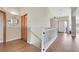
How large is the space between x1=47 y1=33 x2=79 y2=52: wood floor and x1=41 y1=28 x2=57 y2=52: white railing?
0.33 feet

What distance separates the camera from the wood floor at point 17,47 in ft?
7.30

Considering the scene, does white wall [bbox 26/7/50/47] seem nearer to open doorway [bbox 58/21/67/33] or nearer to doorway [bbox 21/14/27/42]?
doorway [bbox 21/14/27/42]

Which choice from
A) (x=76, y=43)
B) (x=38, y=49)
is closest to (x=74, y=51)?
(x=76, y=43)

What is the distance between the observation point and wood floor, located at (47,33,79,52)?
223 cm

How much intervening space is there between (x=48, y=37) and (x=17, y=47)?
2.71ft

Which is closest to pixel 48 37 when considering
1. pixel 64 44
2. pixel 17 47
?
pixel 64 44

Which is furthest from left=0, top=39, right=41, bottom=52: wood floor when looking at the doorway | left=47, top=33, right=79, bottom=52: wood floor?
left=47, top=33, right=79, bottom=52: wood floor

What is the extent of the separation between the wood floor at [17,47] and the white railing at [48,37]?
18 centimetres

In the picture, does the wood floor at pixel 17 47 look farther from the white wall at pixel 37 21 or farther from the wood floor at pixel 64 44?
the wood floor at pixel 64 44

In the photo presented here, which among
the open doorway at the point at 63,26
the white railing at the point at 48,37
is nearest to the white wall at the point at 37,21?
the white railing at the point at 48,37

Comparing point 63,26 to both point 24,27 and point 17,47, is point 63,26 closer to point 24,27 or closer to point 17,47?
point 24,27

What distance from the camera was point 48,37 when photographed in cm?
242
